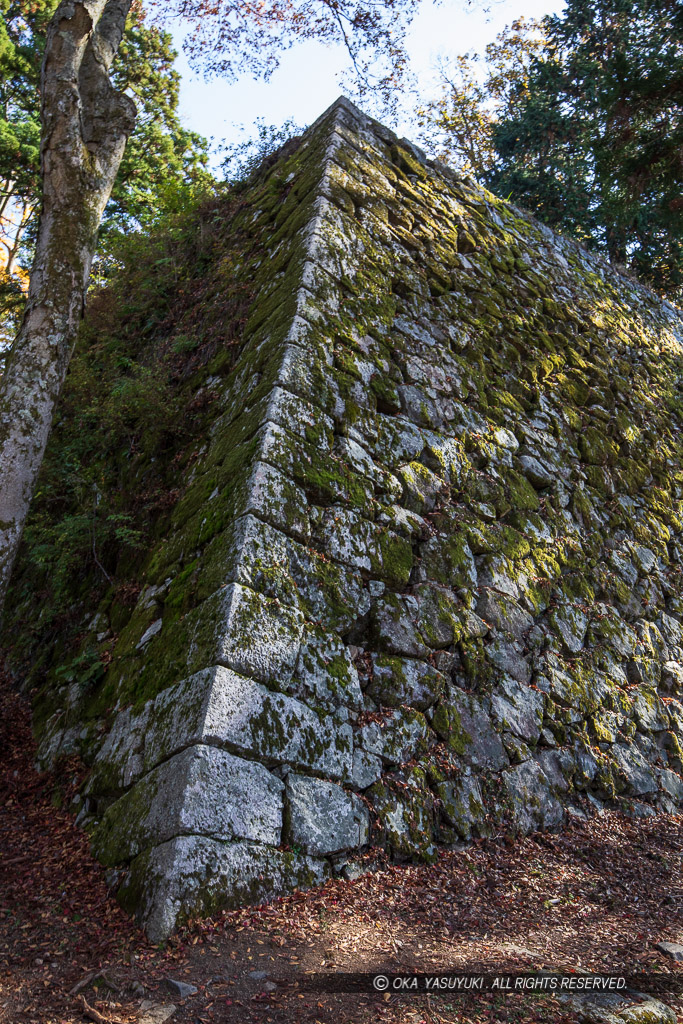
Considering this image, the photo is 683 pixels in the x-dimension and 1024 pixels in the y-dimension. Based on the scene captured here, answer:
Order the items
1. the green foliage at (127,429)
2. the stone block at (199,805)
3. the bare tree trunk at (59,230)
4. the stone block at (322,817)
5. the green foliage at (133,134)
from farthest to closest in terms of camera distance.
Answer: the green foliage at (133,134) → the green foliage at (127,429) → the bare tree trunk at (59,230) → the stone block at (322,817) → the stone block at (199,805)

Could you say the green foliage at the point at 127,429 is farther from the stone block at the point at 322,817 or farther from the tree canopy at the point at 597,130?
the tree canopy at the point at 597,130

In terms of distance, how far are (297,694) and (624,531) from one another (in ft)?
14.5

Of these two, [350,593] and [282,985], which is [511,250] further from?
[282,985]

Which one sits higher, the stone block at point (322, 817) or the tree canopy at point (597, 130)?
the tree canopy at point (597, 130)

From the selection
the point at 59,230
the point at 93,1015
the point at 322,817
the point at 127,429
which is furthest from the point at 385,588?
the point at 59,230

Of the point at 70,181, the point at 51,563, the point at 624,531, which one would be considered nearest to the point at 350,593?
the point at 51,563

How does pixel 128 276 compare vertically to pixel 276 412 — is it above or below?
above

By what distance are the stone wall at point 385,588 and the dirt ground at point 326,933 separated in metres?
0.13

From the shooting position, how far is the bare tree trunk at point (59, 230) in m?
3.93

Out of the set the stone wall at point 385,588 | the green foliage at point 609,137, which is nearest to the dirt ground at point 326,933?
the stone wall at point 385,588

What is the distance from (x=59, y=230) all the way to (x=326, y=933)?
4301 millimetres

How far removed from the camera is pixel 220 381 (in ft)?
16.8

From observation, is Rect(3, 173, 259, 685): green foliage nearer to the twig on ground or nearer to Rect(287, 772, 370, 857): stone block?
Rect(287, 772, 370, 857): stone block

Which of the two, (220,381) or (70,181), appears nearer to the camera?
(70,181)
